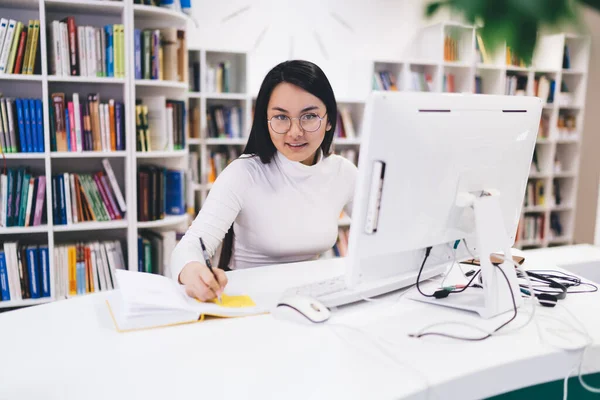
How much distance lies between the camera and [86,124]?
2.78 meters

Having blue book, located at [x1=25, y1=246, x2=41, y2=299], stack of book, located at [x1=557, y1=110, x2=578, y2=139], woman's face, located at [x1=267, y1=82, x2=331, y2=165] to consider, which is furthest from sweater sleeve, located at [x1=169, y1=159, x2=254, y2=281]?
stack of book, located at [x1=557, y1=110, x2=578, y2=139]

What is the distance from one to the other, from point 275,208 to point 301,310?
0.58m

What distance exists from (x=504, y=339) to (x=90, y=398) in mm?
781

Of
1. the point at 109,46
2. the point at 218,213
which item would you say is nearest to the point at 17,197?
the point at 109,46

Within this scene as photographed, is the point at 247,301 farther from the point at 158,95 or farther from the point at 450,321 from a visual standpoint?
the point at 158,95

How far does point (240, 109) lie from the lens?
13.1 feet

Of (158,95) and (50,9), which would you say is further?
(158,95)

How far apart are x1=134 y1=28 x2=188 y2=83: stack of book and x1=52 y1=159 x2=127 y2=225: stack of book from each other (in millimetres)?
537

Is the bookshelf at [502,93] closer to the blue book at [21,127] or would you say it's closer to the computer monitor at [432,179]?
the blue book at [21,127]

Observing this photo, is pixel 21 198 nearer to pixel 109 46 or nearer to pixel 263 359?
pixel 109 46

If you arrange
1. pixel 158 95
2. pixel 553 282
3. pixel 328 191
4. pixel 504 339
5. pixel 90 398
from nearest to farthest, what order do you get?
pixel 90 398 → pixel 504 339 → pixel 553 282 → pixel 328 191 → pixel 158 95

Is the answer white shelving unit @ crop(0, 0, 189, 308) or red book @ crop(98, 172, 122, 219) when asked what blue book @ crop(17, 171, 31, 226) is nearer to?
white shelving unit @ crop(0, 0, 189, 308)

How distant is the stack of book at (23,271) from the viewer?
2707 mm

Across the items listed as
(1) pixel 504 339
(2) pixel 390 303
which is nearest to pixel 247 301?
(2) pixel 390 303
